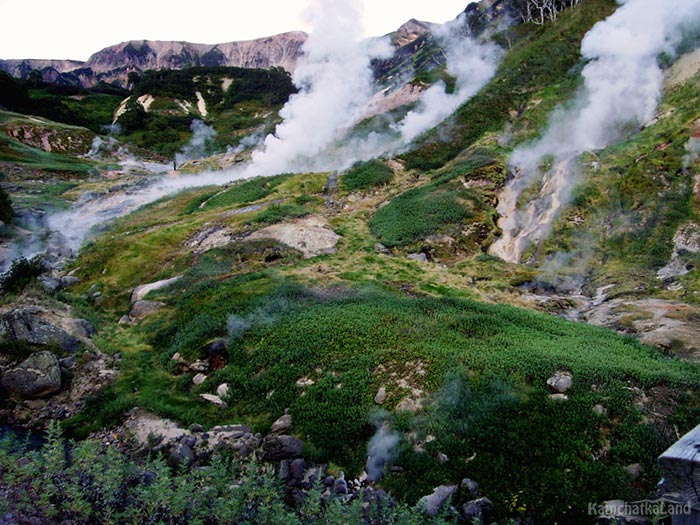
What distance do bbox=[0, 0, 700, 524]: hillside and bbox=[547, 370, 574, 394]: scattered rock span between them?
71 millimetres

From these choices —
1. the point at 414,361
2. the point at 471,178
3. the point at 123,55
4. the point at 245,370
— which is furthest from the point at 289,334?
the point at 123,55

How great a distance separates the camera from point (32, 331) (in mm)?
15641

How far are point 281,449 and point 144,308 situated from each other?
1282 centimetres

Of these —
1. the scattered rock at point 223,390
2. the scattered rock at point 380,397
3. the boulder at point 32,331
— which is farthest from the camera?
the boulder at point 32,331

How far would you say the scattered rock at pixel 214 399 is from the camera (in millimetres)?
13415

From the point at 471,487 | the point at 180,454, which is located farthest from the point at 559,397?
the point at 180,454

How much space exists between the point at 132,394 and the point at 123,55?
219m

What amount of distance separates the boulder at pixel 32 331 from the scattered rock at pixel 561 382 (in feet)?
52.1

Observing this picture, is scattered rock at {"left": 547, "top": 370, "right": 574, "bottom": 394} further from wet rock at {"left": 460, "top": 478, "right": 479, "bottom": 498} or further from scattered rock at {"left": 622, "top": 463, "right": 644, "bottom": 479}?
wet rock at {"left": 460, "top": 478, "right": 479, "bottom": 498}

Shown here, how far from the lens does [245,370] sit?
14500 millimetres

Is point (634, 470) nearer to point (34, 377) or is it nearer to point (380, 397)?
point (380, 397)

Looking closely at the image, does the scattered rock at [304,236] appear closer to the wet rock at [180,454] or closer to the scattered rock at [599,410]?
the wet rock at [180,454]

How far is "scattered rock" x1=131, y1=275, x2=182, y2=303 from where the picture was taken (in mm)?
22070

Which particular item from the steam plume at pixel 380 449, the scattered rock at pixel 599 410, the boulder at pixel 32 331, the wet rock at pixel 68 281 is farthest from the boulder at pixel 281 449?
the wet rock at pixel 68 281
